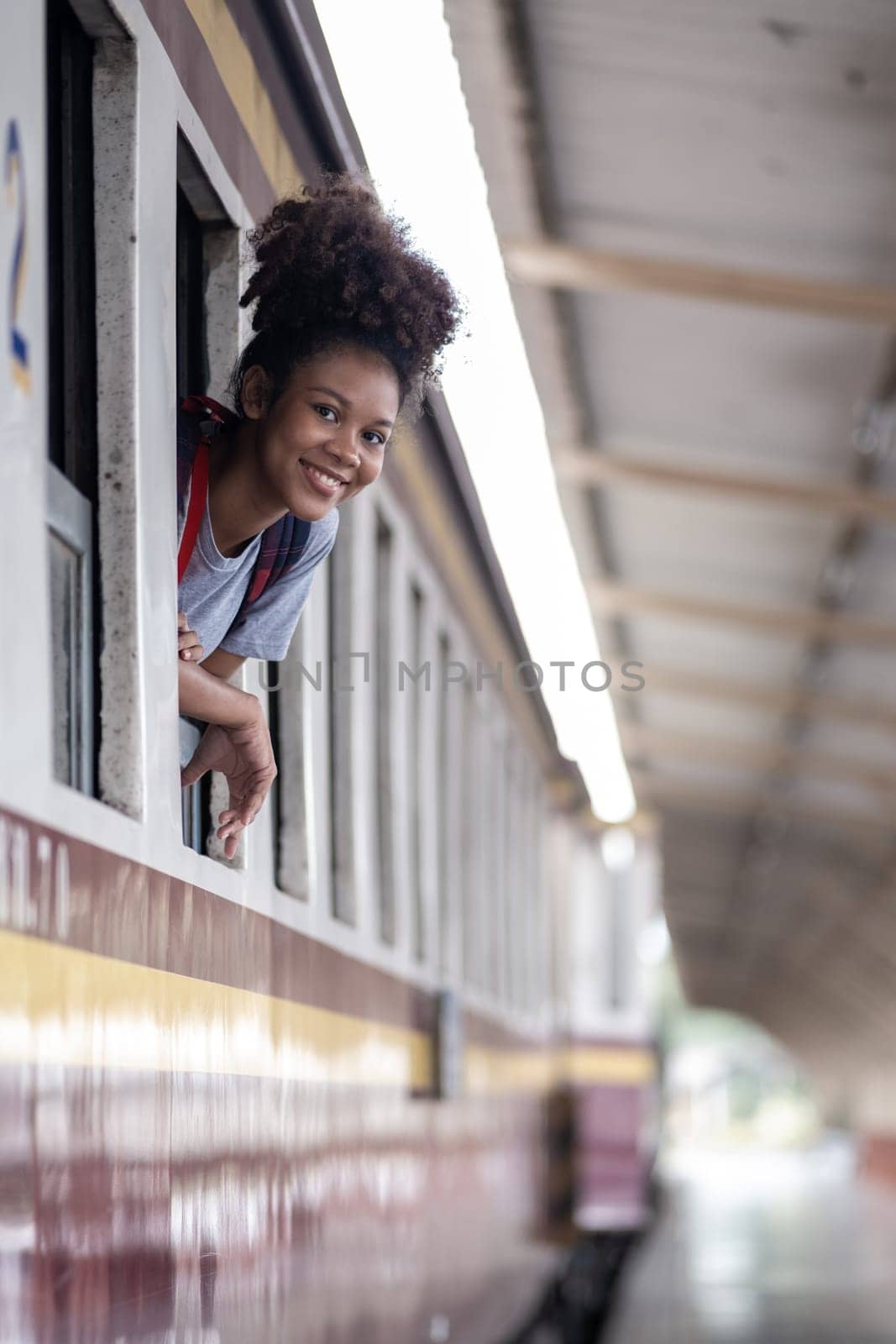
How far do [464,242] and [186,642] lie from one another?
1621 millimetres

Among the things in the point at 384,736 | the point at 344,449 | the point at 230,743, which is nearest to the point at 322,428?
the point at 344,449

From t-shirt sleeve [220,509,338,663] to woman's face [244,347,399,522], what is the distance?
0.17m

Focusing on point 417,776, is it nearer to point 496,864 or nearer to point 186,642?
point 496,864

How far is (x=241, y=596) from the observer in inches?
99.7

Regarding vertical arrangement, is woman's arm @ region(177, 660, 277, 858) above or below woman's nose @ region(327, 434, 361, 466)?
below

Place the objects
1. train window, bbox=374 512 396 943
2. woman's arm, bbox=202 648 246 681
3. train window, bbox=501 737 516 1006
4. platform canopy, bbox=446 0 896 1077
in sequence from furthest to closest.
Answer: train window, bbox=501 737 516 1006 → platform canopy, bbox=446 0 896 1077 → train window, bbox=374 512 396 943 → woman's arm, bbox=202 648 246 681

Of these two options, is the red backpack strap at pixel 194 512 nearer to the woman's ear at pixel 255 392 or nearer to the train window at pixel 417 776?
the woman's ear at pixel 255 392

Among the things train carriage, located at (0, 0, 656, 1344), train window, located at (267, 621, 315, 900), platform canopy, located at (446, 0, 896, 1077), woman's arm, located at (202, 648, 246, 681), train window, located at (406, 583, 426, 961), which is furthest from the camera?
platform canopy, located at (446, 0, 896, 1077)

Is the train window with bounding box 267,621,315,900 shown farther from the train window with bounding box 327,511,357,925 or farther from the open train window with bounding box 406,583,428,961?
the open train window with bounding box 406,583,428,961

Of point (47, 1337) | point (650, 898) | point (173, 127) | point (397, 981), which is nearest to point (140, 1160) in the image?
point (47, 1337)

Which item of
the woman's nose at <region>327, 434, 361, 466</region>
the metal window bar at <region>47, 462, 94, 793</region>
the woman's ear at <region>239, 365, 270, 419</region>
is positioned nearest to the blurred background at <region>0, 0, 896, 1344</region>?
the metal window bar at <region>47, 462, 94, 793</region>

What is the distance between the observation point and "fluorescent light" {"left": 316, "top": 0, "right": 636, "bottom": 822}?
2.82 m

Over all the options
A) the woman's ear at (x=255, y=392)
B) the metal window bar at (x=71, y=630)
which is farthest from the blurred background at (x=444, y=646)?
the woman's ear at (x=255, y=392)

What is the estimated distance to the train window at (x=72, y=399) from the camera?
7.36 feet
